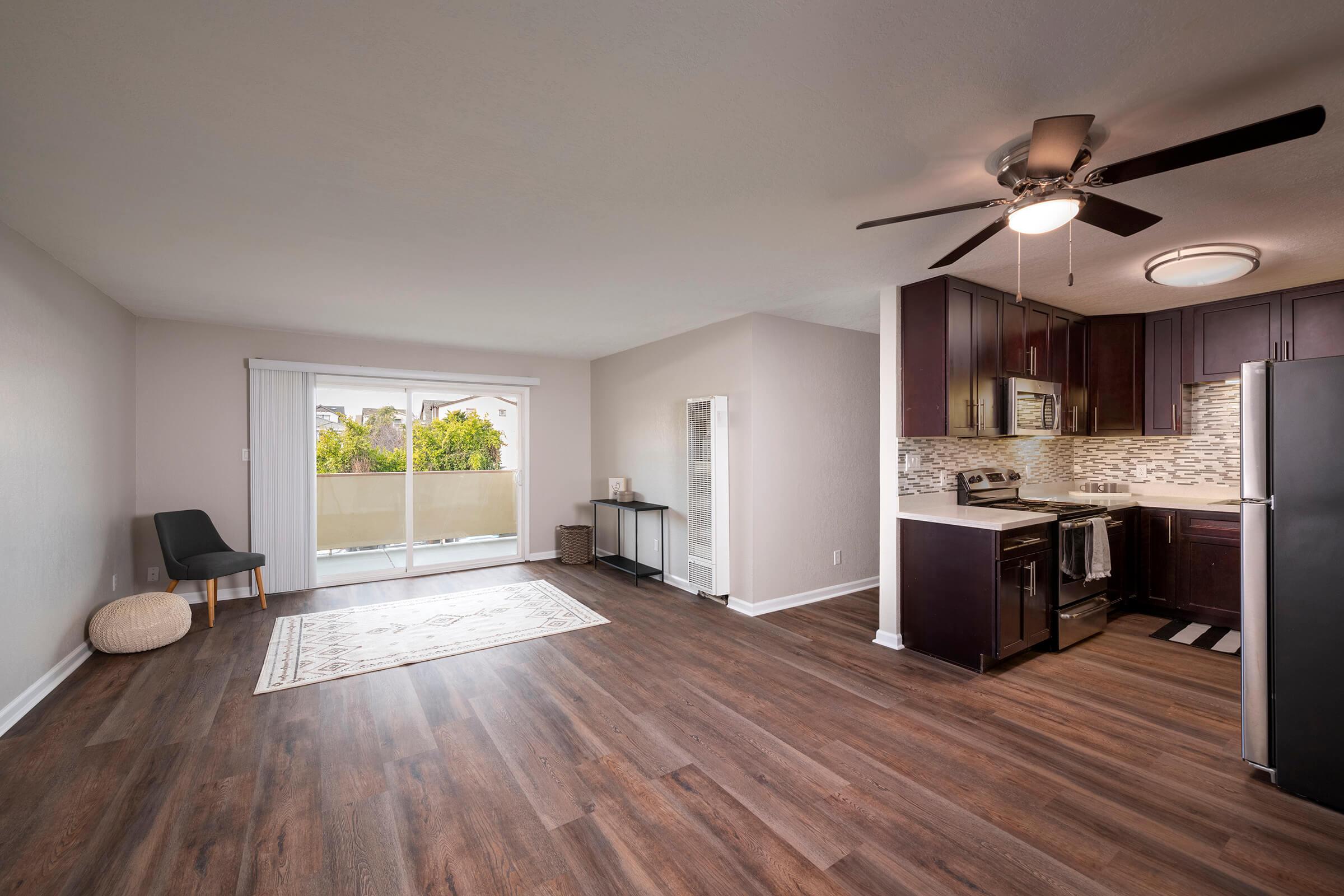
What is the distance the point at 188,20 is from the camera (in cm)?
145

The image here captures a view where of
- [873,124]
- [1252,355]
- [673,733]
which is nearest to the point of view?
[873,124]

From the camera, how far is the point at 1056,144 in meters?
1.67

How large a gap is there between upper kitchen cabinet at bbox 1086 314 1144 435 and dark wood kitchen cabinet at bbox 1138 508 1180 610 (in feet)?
2.43

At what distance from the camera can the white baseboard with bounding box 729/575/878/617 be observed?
456 centimetres

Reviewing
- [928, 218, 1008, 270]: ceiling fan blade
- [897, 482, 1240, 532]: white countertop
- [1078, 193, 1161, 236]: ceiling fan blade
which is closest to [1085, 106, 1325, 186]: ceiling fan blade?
[1078, 193, 1161, 236]: ceiling fan blade

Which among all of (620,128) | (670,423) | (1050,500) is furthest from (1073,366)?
(620,128)

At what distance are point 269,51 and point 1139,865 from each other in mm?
3577

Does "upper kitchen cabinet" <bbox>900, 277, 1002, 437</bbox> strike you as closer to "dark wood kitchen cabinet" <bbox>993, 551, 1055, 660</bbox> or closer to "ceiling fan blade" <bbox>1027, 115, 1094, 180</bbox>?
"dark wood kitchen cabinet" <bbox>993, 551, 1055, 660</bbox>

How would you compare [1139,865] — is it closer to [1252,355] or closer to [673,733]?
[673,733]

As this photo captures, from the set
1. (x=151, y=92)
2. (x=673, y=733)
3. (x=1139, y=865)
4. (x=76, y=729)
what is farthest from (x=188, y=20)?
(x=1139, y=865)

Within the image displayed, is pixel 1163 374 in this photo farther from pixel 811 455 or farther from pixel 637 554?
pixel 637 554

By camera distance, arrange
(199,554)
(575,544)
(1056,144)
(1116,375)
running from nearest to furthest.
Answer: (1056,144)
(199,554)
(1116,375)
(575,544)

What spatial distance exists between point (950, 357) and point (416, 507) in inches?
208

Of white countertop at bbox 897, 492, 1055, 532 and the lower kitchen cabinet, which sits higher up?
white countertop at bbox 897, 492, 1055, 532
